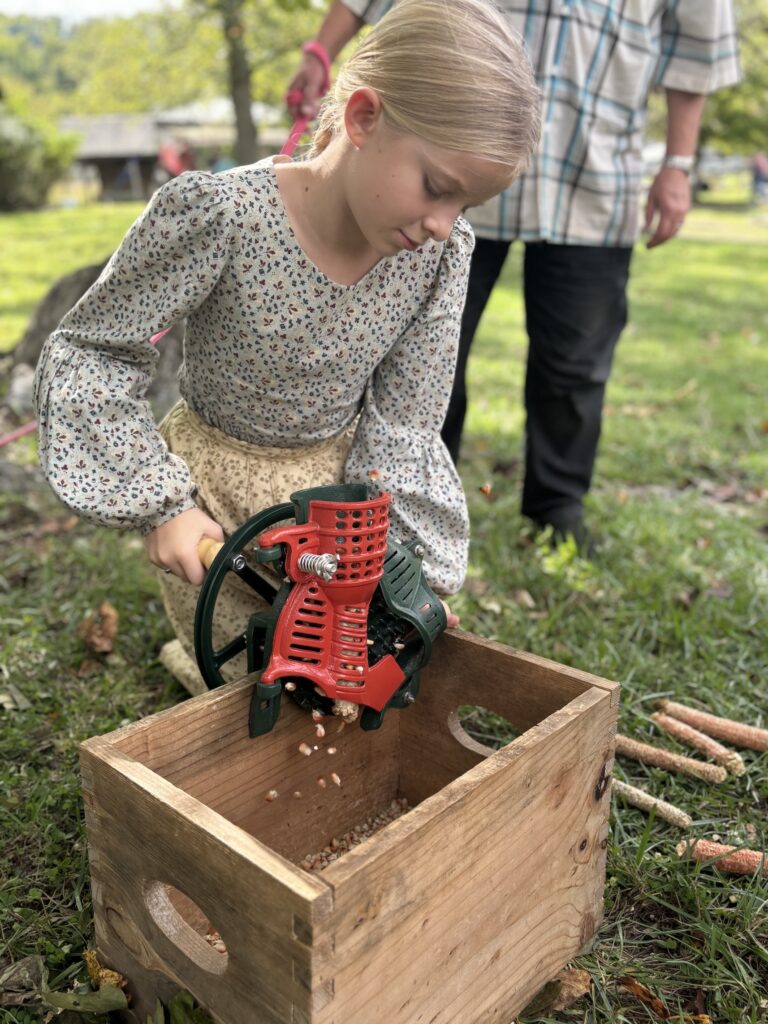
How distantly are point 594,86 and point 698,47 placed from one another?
0.33 meters

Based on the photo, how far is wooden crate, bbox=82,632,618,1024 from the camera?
1.14 meters

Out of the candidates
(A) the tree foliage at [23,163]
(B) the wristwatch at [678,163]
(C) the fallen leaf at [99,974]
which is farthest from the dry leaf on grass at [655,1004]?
(A) the tree foliage at [23,163]

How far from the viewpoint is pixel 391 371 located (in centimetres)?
197

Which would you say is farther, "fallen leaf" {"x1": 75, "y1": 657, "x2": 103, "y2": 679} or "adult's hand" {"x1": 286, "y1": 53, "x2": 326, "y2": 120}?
"adult's hand" {"x1": 286, "y1": 53, "x2": 326, "y2": 120}

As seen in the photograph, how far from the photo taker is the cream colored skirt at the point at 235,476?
1.98 m

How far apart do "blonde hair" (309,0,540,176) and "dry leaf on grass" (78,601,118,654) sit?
147 cm

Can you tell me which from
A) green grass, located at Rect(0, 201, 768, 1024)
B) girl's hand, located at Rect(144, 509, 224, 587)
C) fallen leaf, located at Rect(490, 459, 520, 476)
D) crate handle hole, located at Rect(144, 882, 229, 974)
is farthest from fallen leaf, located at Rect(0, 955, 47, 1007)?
fallen leaf, located at Rect(490, 459, 520, 476)

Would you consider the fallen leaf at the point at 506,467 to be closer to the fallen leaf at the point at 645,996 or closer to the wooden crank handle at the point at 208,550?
the wooden crank handle at the point at 208,550

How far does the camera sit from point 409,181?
57.5 inches

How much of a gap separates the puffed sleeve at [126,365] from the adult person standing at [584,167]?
1014mm

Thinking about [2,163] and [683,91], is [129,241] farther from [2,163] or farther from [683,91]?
[2,163]

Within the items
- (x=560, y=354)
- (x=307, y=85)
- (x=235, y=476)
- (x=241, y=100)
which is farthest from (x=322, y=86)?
(x=241, y=100)

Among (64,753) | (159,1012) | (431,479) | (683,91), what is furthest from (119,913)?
(683,91)

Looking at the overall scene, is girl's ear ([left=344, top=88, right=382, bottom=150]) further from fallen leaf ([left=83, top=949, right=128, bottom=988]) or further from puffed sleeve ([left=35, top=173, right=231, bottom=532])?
fallen leaf ([left=83, top=949, right=128, bottom=988])
